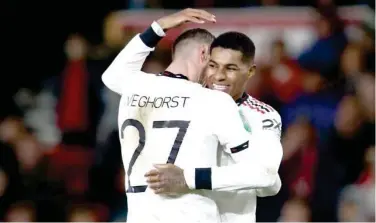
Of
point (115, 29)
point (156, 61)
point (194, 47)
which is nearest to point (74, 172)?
point (156, 61)

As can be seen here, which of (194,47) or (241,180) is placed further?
(194,47)

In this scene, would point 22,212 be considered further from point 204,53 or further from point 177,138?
point 177,138

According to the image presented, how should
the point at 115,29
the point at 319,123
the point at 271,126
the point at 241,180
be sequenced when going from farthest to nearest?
the point at 115,29 < the point at 319,123 < the point at 271,126 < the point at 241,180

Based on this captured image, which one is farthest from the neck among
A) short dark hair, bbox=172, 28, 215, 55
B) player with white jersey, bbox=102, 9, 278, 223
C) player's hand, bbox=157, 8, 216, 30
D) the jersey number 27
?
the jersey number 27

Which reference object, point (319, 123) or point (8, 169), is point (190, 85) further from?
point (8, 169)

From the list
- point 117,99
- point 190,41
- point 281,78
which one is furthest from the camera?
point 117,99

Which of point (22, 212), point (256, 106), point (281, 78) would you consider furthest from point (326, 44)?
point (256, 106)

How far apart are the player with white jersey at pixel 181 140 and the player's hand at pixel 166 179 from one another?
0.01 metres

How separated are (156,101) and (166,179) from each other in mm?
430

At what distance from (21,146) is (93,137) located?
663mm

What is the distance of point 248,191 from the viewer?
614 cm

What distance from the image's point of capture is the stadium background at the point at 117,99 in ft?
30.8

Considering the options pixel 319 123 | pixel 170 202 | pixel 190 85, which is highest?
pixel 190 85

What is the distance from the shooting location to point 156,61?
10.5 metres
